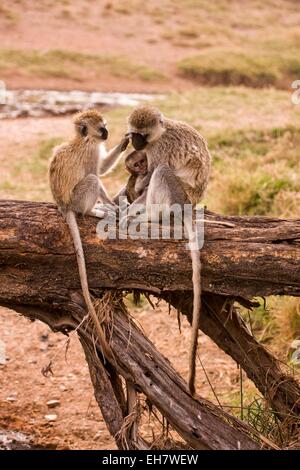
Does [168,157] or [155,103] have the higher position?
[155,103]

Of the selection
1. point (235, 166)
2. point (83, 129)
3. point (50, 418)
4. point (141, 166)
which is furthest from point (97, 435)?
point (235, 166)

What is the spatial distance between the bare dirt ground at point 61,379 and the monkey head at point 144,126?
157 cm

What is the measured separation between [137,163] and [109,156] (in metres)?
0.20

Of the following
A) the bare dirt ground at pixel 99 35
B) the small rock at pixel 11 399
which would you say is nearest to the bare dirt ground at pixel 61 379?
the small rock at pixel 11 399

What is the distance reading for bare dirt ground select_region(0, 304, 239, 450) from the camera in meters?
5.62

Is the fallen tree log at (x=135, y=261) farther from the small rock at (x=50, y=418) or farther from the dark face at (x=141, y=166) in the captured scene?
the small rock at (x=50, y=418)

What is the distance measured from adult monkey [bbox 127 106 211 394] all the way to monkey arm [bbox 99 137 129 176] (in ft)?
0.44

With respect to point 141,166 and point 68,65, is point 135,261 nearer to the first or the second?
point 141,166

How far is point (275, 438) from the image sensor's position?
459cm

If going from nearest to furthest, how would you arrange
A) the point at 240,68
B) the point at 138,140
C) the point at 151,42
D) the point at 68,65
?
the point at 138,140 → the point at 240,68 → the point at 68,65 → the point at 151,42

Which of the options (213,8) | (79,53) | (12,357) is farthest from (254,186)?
(213,8)

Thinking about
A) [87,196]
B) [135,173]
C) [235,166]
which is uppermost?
[135,173]

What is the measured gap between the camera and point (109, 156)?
515 centimetres
